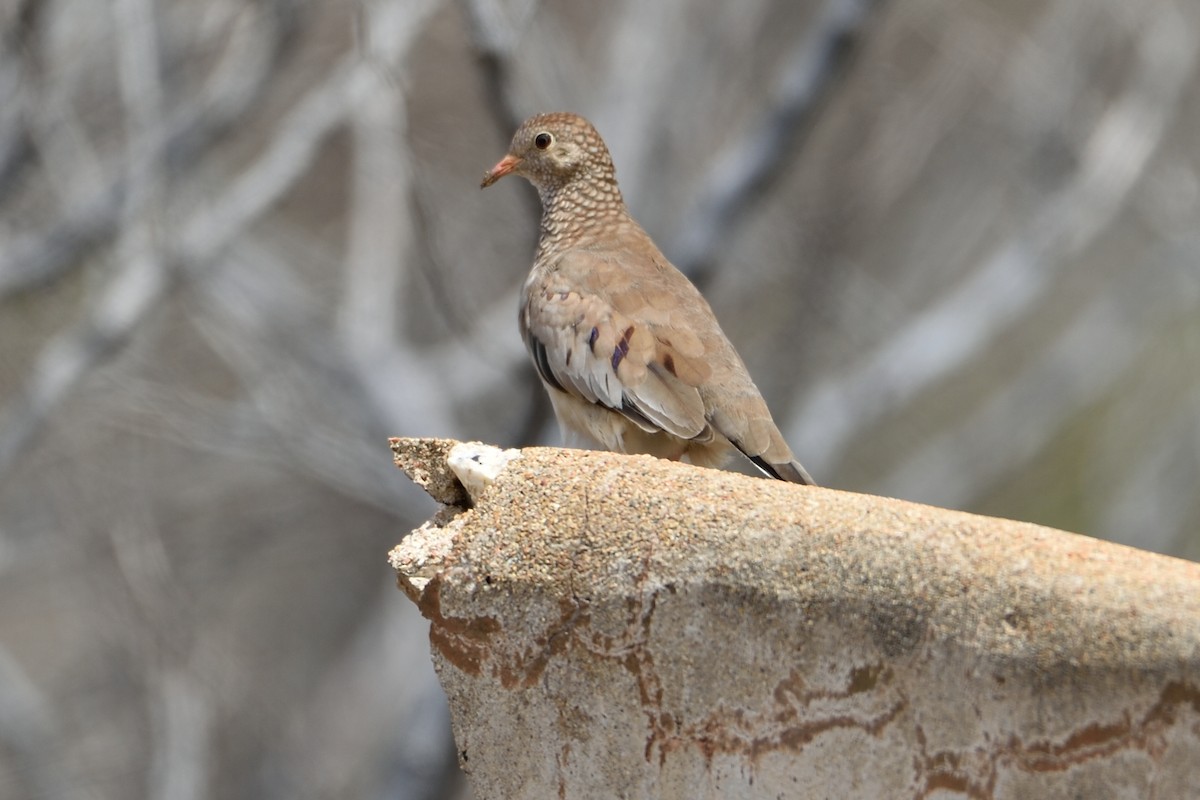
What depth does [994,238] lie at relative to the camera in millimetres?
11062

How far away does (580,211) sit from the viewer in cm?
551

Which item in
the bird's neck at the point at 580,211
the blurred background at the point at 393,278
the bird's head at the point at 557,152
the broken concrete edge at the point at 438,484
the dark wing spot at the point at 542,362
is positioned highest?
the blurred background at the point at 393,278

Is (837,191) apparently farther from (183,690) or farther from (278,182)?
(183,690)

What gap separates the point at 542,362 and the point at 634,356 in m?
0.38

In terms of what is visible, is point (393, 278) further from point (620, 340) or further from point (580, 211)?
point (620, 340)

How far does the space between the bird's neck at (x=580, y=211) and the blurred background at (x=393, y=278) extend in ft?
2.01

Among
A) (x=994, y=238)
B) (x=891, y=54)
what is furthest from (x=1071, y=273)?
(x=891, y=54)

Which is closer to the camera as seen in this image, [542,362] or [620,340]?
[620,340]

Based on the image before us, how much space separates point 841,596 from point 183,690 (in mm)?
6721

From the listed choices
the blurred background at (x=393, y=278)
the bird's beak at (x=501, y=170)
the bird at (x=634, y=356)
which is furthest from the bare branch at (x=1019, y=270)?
the bird at (x=634, y=356)

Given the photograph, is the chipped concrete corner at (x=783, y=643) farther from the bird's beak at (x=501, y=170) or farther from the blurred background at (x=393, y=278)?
the blurred background at (x=393, y=278)

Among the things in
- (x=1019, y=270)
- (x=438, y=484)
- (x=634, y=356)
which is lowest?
(x=438, y=484)

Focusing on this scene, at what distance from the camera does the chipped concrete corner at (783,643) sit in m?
2.21

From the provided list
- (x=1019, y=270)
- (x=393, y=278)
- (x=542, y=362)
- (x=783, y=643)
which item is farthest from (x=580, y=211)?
(x=1019, y=270)
